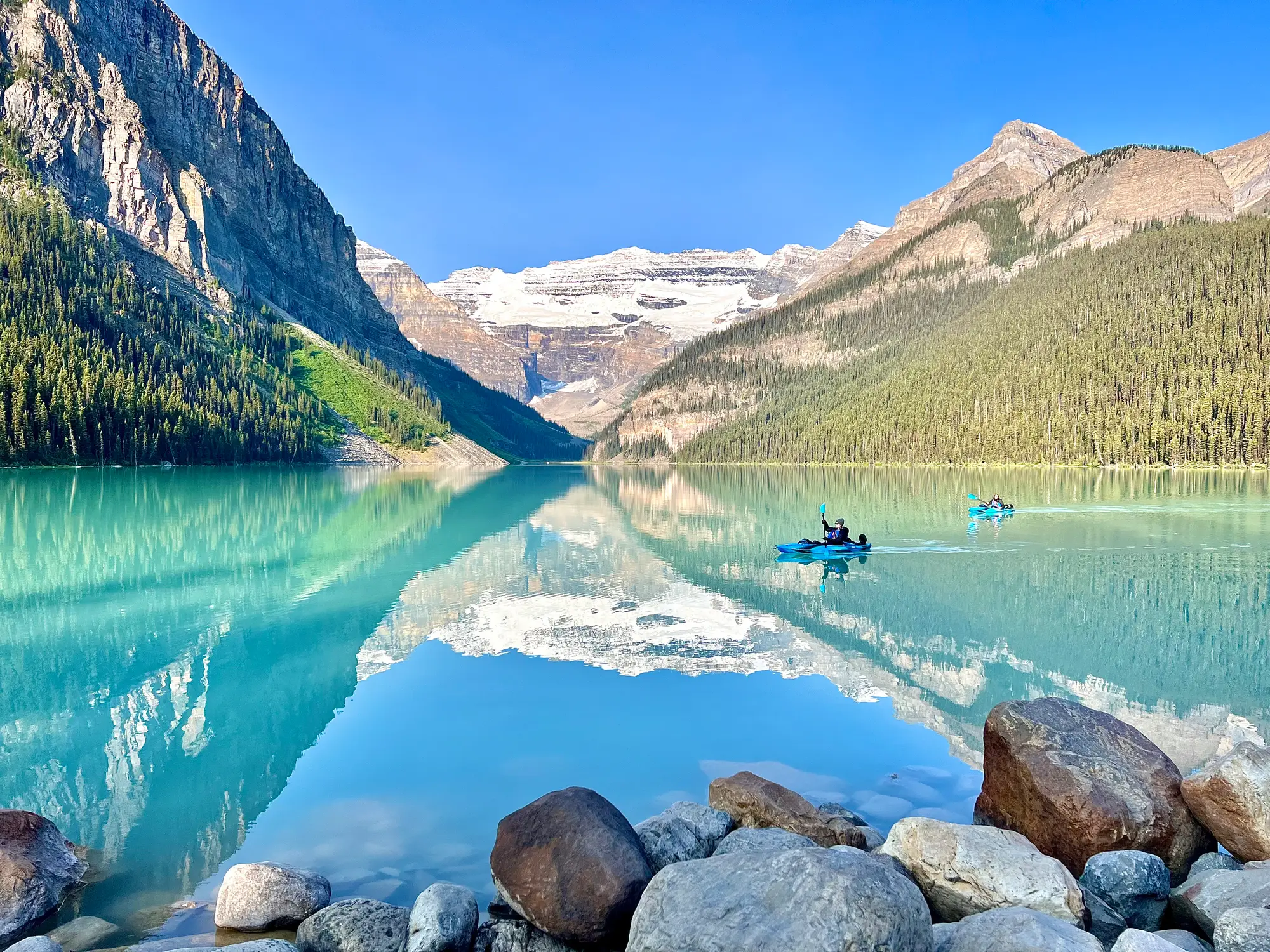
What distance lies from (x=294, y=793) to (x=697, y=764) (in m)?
6.54

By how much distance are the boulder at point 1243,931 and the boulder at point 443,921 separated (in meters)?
6.91

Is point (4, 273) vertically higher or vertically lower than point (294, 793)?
higher

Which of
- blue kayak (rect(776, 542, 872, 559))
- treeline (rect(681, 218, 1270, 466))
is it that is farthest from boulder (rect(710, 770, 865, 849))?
treeline (rect(681, 218, 1270, 466))

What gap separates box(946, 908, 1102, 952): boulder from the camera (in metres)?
6.51

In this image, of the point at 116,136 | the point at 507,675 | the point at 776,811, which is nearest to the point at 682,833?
the point at 776,811

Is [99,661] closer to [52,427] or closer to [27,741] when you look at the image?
[27,741]

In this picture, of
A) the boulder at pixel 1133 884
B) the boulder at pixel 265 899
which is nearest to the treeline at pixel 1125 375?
the boulder at pixel 1133 884

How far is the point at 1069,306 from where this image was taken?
611 feet

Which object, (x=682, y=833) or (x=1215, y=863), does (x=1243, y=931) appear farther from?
(x=682, y=833)

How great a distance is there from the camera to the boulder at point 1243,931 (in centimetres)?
681

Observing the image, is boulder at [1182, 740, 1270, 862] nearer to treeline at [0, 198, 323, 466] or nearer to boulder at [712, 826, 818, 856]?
boulder at [712, 826, 818, 856]

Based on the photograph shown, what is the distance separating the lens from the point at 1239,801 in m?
9.46

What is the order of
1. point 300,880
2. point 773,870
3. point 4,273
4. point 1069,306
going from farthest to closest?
point 1069,306
point 4,273
point 300,880
point 773,870

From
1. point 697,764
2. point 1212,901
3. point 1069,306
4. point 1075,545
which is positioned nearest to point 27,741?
point 697,764
